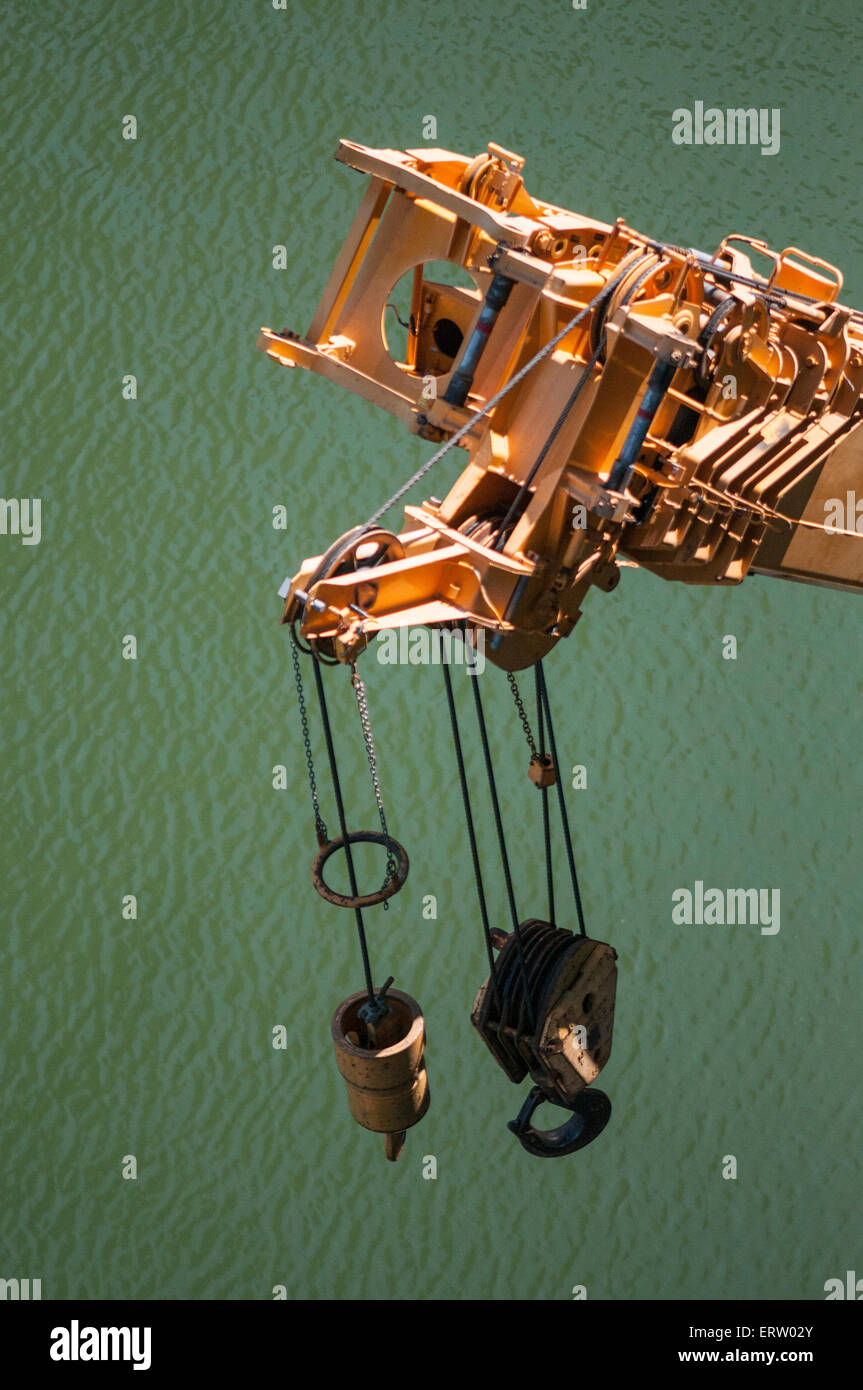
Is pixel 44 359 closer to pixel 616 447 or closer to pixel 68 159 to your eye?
pixel 68 159

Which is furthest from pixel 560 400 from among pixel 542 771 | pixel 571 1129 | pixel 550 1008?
pixel 571 1129

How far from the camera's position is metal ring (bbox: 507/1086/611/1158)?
7.47 metres

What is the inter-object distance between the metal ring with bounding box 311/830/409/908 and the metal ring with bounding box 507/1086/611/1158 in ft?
5.08

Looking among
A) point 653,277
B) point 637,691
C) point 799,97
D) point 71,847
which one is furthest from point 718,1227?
point 799,97

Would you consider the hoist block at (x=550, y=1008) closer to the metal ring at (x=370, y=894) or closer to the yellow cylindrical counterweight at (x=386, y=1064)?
the yellow cylindrical counterweight at (x=386, y=1064)

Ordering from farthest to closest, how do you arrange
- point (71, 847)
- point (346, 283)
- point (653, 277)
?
point (71, 847)
point (346, 283)
point (653, 277)

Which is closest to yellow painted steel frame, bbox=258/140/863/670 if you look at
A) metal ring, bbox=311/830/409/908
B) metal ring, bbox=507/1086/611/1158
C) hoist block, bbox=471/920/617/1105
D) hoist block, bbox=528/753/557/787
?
metal ring, bbox=311/830/409/908

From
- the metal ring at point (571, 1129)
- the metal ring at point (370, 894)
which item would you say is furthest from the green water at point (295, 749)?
the metal ring at point (370, 894)

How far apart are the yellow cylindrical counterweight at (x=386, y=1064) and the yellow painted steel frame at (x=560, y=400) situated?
1.27m

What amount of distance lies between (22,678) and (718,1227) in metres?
4.19

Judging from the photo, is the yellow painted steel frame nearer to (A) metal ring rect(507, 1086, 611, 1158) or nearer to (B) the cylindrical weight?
(B) the cylindrical weight

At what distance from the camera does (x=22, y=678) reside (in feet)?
30.1

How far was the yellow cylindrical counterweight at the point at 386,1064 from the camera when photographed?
253 inches

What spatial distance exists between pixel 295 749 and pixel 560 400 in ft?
10.3
